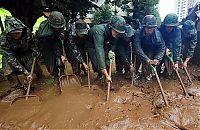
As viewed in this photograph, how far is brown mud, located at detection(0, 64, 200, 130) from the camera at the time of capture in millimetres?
4008

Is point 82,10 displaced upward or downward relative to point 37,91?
upward

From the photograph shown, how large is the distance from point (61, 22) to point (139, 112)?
2.49m

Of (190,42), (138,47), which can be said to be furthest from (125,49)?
(190,42)

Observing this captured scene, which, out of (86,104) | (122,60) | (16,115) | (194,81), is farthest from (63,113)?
(194,81)

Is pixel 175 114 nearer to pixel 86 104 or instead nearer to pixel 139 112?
pixel 139 112

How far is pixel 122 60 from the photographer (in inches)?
244

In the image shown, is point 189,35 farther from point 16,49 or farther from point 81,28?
point 16,49

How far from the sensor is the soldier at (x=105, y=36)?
4910 mm

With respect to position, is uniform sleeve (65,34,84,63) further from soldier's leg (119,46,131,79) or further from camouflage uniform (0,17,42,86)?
soldier's leg (119,46,131,79)

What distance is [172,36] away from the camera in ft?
19.2

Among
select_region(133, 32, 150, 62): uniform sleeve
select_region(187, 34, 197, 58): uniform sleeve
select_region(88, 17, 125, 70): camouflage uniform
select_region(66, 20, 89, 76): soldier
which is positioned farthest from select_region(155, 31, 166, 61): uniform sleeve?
select_region(66, 20, 89, 76): soldier

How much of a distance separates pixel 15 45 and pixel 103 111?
2.62 metres

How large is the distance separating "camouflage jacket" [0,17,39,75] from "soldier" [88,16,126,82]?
57.5 inches

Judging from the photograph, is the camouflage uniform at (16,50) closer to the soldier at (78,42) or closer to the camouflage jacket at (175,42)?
the soldier at (78,42)
